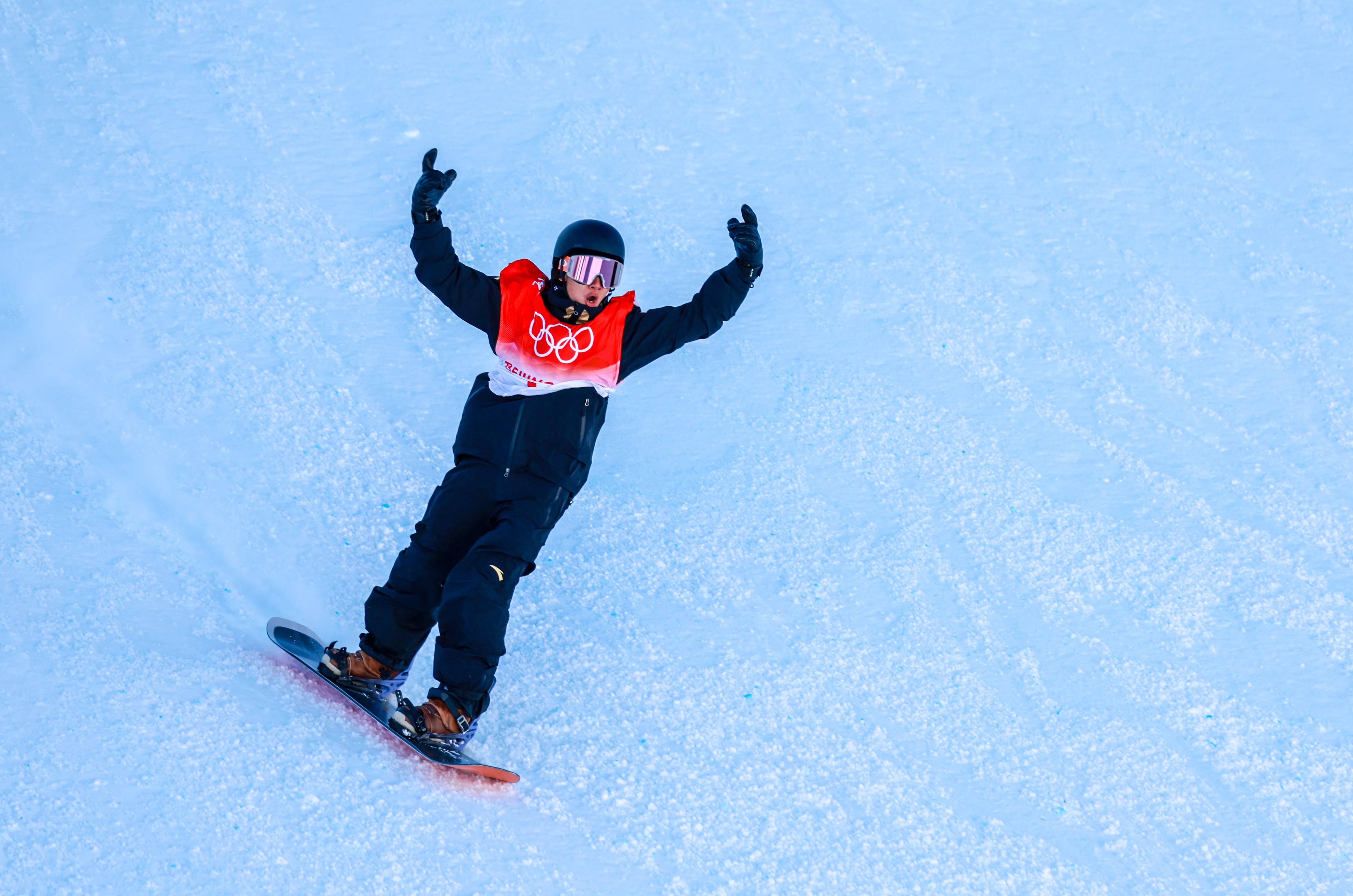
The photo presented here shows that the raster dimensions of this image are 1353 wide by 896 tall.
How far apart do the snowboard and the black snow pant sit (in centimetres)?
10

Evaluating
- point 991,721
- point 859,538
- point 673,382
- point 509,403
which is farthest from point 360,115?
point 991,721

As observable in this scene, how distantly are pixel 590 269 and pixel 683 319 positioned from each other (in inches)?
11.8

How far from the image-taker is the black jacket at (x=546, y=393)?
3.05m

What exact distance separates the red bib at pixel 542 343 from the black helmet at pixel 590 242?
11 centimetres

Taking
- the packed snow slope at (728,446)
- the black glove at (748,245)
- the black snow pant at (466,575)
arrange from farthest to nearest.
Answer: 1. the black glove at (748,245)
2. the packed snow slope at (728,446)
3. the black snow pant at (466,575)

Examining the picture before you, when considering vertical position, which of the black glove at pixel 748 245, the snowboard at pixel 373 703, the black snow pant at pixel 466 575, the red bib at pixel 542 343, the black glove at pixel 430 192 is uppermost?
the black glove at pixel 748 245

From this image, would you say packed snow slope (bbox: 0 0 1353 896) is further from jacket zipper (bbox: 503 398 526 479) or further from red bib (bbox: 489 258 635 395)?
red bib (bbox: 489 258 635 395)

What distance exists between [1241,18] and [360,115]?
4.16 meters

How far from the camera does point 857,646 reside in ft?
11.5

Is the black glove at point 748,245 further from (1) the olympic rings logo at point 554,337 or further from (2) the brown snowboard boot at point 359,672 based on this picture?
Answer: (2) the brown snowboard boot at point 359,672

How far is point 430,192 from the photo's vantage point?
3002 mm

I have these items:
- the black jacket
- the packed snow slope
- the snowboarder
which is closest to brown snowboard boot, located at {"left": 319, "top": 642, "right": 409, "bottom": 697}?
the snowboarder

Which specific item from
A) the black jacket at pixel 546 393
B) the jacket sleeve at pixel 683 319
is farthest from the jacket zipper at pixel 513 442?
the jacket sleeve at pixel 683 319

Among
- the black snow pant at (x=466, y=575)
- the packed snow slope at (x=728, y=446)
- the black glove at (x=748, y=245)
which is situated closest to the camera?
the black snow pant at (x=466, y=575)
